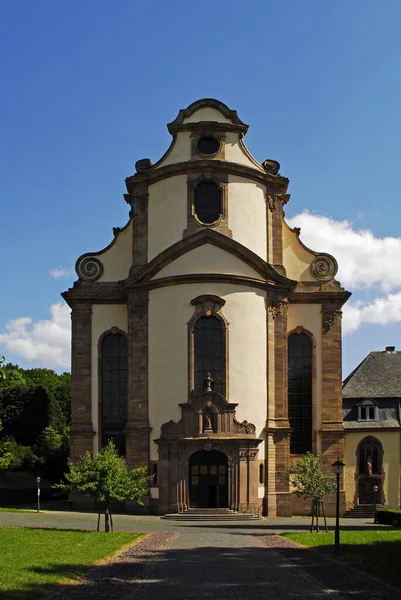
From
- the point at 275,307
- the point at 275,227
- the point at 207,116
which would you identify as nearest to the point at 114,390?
the point at 275,307

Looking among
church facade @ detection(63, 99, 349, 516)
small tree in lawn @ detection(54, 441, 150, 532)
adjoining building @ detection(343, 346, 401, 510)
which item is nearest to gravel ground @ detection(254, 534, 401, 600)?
small tree in lawn @ detection(54, 441, 150, 532)

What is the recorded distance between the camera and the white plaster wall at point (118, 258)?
5641 cm

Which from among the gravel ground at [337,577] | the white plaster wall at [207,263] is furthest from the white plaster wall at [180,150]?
the gravel ground at [337,577]

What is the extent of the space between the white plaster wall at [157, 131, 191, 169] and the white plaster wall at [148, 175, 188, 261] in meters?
1.38

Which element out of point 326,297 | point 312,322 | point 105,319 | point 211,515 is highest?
point 326,297

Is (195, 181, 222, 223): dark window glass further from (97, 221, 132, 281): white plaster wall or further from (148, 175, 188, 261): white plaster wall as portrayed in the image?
(97, 221, 132, 281): white plaster wall

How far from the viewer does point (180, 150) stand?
54.5 m

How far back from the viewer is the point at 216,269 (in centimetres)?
5169

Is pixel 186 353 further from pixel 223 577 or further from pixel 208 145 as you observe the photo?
pixel 223 577

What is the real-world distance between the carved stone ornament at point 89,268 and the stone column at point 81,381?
6.66 ft

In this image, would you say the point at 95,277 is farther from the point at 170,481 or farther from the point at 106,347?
the point at 170,481

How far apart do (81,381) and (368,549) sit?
102 feet

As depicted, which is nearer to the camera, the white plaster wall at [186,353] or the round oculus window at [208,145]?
the white plaster wall at [186,353]

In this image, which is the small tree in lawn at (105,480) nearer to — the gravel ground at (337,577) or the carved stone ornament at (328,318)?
the gravel ground at (337,577)
